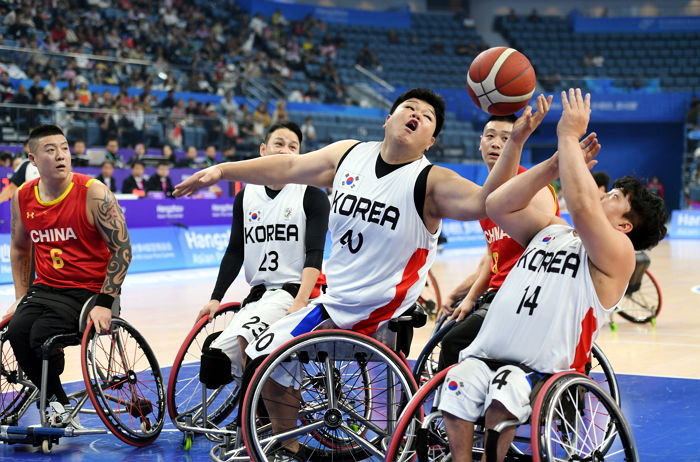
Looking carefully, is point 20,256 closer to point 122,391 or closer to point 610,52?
point 122,391

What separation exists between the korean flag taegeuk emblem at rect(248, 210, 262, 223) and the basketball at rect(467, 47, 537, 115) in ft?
4.75

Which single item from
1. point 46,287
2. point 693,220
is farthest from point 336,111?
point 46,287

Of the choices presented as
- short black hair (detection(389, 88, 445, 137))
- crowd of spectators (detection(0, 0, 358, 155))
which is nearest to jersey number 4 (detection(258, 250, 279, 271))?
short black hair (detection(389, 88, 445, 137))

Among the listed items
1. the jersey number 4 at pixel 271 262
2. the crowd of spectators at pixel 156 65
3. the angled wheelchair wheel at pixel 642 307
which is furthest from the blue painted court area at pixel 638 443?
the crowd of spectators at pixel 156 65

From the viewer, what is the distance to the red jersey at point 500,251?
4.62 meters

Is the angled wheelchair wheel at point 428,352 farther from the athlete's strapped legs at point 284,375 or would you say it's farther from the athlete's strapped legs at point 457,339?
the athlete's strapped legs at point 284,375

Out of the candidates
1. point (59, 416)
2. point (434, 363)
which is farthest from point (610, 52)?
point (59, 416)

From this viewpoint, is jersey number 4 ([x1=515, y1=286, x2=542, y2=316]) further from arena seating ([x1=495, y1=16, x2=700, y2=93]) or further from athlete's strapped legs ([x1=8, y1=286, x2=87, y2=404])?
arena seating ([x1=495, y1=16, x2=700, y2=93])

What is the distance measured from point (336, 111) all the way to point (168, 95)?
6298 mm

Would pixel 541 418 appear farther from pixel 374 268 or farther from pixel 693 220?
pixel 693 220

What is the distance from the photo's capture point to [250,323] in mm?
4430

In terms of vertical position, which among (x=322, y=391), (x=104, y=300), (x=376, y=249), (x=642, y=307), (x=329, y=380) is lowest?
(x=642, y=307)

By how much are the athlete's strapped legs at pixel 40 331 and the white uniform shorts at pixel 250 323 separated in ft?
2.65

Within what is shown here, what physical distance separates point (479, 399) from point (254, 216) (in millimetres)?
2055
